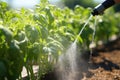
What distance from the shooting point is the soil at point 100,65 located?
518cm

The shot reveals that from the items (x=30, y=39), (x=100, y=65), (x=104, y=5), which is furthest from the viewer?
(x=100, y=65)

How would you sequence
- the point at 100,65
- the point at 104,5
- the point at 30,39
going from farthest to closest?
the point at 100,65 → the point at 104,5 → the point at 30,39

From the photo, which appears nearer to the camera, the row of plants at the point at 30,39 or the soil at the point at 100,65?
the row of plants at the point at 30,39

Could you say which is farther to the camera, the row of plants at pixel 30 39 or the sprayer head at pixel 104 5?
the sprayer head at pixel 104 5

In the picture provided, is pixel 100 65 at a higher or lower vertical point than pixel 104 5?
lower

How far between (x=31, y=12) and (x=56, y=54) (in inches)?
30.4

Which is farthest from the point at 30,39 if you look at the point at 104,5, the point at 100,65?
the point at 100,65

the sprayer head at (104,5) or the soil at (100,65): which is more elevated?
the sprayer head at (104,5)

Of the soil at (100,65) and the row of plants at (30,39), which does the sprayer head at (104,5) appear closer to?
the row of plants at (30,39)

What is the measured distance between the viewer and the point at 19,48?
3.84 metres

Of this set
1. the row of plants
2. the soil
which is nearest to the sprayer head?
the row of plants

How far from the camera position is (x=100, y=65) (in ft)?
21.0

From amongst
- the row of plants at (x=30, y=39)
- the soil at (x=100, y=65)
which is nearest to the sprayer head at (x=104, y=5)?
the row of plants at (x=30, y=39)

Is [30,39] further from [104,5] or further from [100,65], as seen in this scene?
[100,65]
